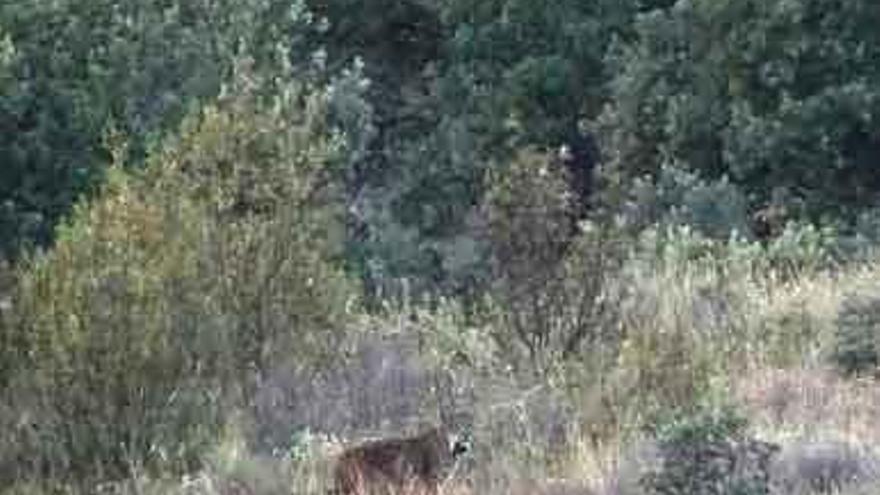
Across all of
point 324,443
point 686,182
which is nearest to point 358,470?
point 324,443

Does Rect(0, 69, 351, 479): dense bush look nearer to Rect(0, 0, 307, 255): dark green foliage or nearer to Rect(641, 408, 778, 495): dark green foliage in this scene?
Rect(641, 408, 778, 495): dark green foliage

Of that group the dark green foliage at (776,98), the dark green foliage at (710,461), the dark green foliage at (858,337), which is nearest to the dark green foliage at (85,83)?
the dark green foliage at (776,98)

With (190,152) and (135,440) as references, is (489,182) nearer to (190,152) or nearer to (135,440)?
(190,152)

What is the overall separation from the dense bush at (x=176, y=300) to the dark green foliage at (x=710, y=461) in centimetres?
219

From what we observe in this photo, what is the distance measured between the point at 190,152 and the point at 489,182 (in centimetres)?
128

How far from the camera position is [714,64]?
19672mm

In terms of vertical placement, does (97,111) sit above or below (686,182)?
above

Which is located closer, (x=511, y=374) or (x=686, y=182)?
(x=511, y=374)

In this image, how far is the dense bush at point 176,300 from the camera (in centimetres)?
733

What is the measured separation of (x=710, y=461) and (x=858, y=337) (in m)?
2.20

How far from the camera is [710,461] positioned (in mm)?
5691

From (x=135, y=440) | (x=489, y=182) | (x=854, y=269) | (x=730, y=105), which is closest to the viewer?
(x=135, y=440)

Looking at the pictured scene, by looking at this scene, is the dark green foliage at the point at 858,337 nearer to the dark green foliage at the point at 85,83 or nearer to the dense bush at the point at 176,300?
the dense bush at the point at 176,300

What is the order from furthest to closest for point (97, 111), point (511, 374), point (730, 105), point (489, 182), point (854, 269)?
1. point (730, 105)
2. point (97, 111)
3. point (854, 269)
4. point (489, 182)
5. point (511, 374)
